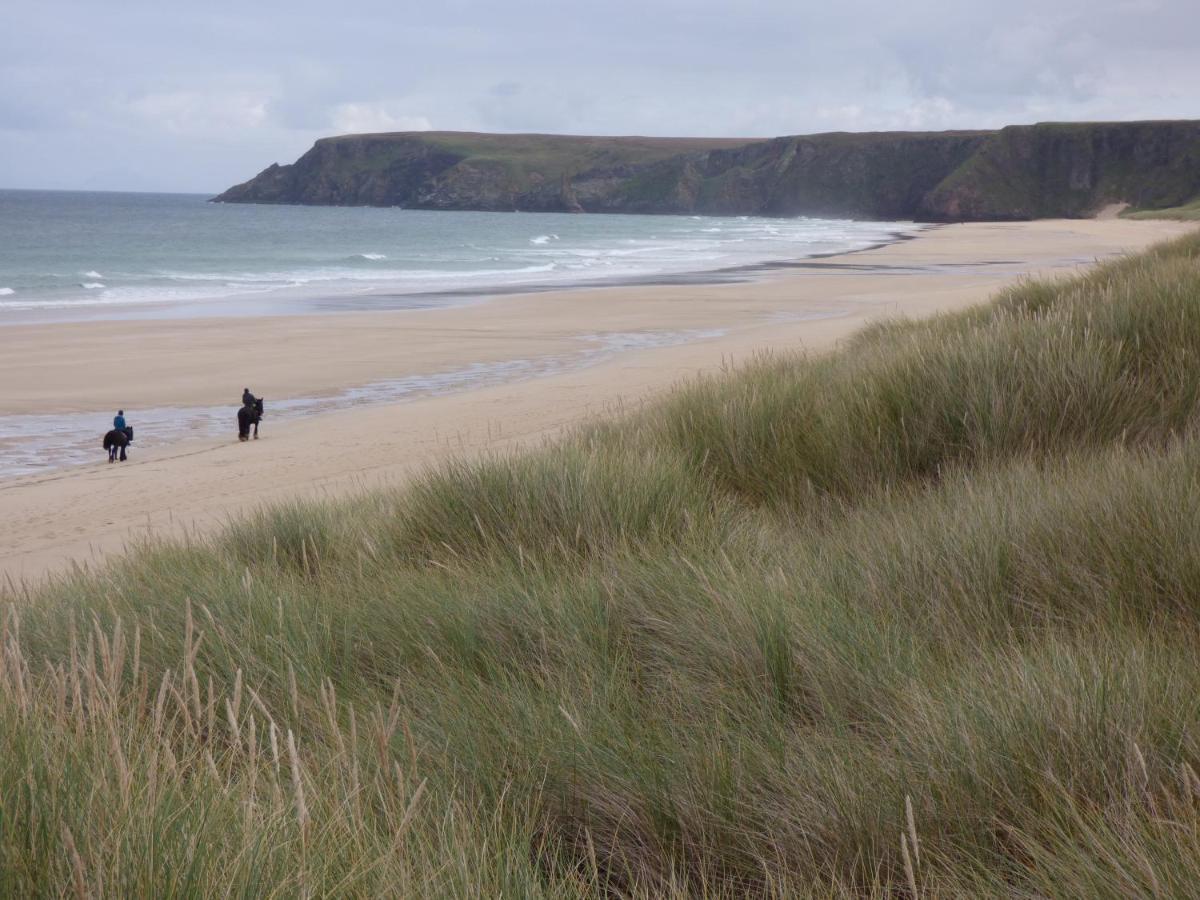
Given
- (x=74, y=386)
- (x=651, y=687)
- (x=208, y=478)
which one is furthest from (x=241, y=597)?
(x=74, y=386)

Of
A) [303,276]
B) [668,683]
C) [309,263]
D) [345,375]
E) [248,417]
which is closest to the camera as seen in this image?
[668,683]

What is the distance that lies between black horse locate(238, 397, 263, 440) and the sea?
0.87 meters

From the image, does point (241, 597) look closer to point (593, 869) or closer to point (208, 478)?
point (593, 869)

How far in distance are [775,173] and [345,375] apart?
449 ft

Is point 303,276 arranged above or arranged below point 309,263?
below

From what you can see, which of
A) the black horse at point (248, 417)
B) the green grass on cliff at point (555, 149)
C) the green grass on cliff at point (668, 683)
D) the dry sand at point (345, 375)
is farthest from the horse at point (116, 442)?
the green grass on cliff at point (555, 149)

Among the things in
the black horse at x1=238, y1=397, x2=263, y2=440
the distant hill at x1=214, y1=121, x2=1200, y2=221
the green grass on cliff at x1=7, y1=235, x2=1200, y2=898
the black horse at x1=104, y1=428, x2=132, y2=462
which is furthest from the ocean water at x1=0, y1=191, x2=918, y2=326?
the distant hill at x1=214, y1=121, x2=1200, y2=221

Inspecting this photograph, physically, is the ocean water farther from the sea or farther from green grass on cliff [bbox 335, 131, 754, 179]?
green grass on cliff [bbox 335, 131, 754, 179]

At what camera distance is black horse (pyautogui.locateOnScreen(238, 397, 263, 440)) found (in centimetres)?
1306

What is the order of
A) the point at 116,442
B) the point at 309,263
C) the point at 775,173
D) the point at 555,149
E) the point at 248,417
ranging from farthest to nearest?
1. the point at 555,149
2. the point at 775,173
3. the point at 309,263
4. the point at 248,417
5. the point at 116,442

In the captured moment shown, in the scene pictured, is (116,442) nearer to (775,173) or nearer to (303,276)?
(303,276)

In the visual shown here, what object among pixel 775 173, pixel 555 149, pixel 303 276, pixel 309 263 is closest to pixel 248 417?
pixel 303 276

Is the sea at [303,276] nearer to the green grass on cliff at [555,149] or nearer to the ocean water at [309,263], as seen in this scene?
the ocean water at [309,263]

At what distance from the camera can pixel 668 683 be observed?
2791 mm
